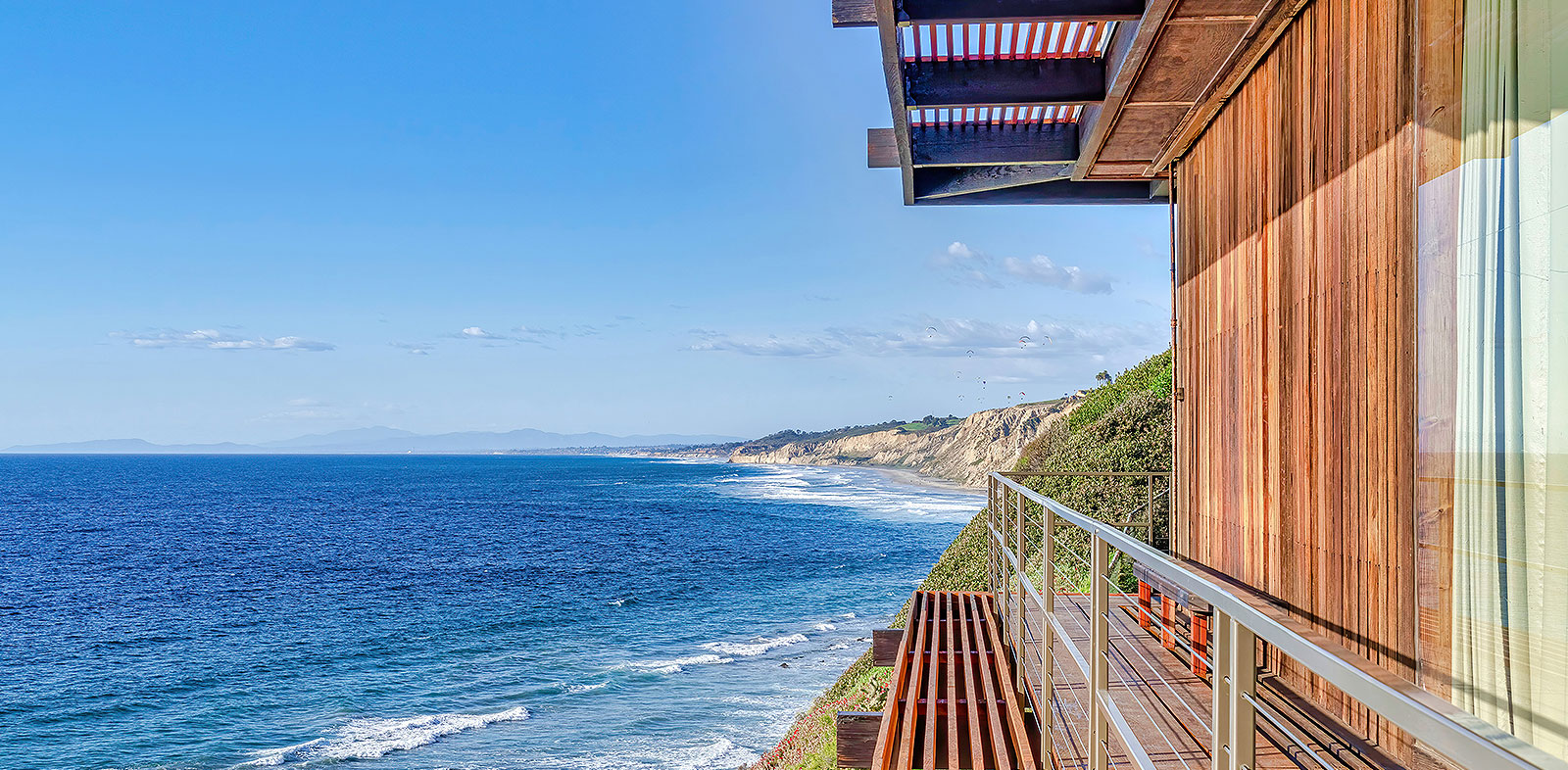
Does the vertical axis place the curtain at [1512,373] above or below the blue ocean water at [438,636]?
above

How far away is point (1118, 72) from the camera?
4340 millimetres

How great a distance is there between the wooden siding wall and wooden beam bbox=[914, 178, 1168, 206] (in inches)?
54.7

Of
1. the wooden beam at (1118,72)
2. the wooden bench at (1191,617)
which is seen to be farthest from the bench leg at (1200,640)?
the wooden beam at (1118,72)

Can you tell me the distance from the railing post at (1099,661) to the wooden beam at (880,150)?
144 inches

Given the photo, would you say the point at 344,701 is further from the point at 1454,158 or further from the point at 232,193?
the point at 232,193

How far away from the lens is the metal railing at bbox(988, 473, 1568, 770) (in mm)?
822

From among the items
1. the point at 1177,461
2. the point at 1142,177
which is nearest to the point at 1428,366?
the point at 1177,461

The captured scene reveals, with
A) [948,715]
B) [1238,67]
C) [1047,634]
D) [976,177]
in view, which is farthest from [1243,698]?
[976,177]

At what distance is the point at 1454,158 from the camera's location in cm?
250

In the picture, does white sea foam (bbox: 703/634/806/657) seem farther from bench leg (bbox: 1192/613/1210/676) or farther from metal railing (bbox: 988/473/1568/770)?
bench leg (bbox: 1192/613/1210/676)

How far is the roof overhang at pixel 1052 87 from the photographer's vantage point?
3924mm

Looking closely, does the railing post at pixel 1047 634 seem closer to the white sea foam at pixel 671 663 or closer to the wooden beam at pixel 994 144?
the wooden beam at pixel 994 144

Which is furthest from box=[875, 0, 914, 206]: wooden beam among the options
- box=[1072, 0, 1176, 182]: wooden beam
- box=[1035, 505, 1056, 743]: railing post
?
box=[1035, 505, 1056, 743]: railing post

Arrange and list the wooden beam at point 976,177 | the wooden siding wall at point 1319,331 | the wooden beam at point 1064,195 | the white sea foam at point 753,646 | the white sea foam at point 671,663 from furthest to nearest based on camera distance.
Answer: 1. the white sea foam at point 753,646
2. the white sea foam at point 671,663
3. the wooden beam at point 1064,195
4. the wooden beam at point 976,177
5. the wooden siding wall at point 1319,331
